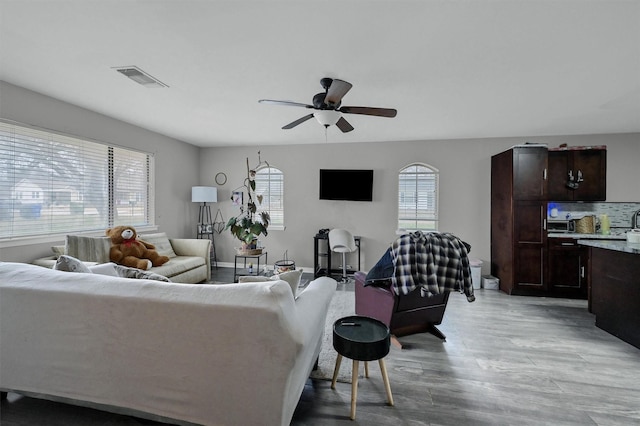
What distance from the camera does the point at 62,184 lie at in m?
3.28

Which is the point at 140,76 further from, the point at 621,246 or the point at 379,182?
the point at 621,246

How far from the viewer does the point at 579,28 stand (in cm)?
184

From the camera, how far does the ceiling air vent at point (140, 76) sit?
8.04 ft

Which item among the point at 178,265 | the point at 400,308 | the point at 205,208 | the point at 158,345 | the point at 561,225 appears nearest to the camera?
the point at 158,345

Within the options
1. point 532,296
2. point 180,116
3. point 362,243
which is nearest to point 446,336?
point 532,296

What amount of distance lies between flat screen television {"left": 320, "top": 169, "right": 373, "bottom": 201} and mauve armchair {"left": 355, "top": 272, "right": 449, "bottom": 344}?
97.9 inches

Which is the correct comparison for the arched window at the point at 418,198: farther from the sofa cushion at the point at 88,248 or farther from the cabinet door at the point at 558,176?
the sofa cushion at the point at 88,248

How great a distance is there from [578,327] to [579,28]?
2.96m

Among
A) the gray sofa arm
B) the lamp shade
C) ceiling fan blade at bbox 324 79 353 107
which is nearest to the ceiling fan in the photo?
ceiling fan blade at bbox 324 79 353 107

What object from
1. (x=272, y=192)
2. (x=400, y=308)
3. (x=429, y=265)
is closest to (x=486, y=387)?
(x=400, y=308)

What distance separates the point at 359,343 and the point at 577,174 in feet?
14.9

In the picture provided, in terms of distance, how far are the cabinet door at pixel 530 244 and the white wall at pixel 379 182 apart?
0.74m

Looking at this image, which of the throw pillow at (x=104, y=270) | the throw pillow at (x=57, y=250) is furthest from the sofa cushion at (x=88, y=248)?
the throw pillow at (x=104, y=270)

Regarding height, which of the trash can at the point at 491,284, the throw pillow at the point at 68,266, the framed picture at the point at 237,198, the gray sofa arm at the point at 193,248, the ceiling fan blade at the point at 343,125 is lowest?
the trash can at the point at 491,284
